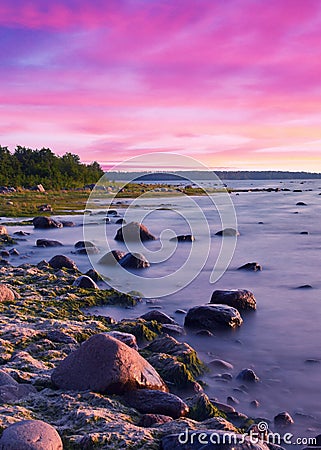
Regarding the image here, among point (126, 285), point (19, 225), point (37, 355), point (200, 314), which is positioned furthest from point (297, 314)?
point (19, 225)

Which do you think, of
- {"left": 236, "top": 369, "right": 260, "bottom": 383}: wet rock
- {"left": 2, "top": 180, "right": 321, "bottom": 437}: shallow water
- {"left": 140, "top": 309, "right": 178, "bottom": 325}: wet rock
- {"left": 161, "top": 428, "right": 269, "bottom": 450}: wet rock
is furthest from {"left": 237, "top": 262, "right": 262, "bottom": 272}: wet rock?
{"left": 161, "top": 428, "right": 269, "bottom": 450}: wet rock

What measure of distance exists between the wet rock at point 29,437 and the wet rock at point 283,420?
9.96 feet

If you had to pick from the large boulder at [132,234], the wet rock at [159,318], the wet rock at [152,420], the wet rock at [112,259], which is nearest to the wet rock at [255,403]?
the wet rock at [152,420]

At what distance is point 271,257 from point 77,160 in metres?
86.9

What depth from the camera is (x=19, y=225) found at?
3086cm

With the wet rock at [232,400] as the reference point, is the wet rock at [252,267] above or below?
above

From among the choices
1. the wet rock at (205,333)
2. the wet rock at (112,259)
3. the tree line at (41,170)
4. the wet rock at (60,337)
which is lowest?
the wet rock at (205,333)

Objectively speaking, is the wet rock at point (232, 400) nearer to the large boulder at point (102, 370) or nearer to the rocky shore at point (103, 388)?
the rocky shore at point (103, 388)

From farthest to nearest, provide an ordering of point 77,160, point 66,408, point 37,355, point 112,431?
point 77,160 < point 37,355 < point 66,408 < point 112,431

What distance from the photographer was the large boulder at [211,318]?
9.97 meters

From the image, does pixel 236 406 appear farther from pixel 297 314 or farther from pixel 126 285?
pixel 126 285

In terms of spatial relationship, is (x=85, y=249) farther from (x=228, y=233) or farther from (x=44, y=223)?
(x=228, y=233)

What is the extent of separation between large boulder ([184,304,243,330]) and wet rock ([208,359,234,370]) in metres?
1.59

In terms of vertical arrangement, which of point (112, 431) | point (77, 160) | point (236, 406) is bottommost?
point (236, 406)
